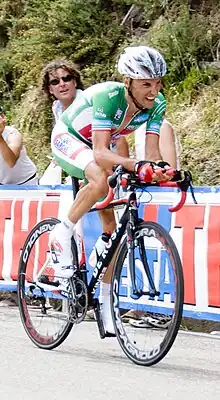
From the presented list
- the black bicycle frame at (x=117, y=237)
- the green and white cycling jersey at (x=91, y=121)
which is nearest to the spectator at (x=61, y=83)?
the green and white cycling jersey at (x=91, y=121)

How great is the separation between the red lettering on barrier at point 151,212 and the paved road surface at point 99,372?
0.98m

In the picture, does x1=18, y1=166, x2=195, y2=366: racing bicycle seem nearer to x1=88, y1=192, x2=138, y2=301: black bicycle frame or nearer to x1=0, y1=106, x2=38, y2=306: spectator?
x1=88, y1=192, x2=138, y2=301: black bicycle frame

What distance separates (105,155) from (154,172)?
483 mm

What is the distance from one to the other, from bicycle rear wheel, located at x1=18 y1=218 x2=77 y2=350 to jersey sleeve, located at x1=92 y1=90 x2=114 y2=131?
1.02m

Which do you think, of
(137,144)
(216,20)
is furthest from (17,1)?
(137,144)

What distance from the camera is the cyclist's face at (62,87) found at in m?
9.25

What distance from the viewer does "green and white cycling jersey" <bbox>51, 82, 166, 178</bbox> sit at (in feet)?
22.1

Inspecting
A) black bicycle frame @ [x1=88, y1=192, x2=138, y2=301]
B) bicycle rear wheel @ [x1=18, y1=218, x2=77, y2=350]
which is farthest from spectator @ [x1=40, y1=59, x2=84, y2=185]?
black bicycle frame @ [x1=88, y1=192, x2=138, y2=301]

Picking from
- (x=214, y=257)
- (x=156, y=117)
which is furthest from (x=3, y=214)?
(x=156, y=117)

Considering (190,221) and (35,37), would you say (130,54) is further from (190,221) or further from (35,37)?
(35,37)

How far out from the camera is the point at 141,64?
6.64 m

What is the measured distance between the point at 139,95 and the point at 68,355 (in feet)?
6.01

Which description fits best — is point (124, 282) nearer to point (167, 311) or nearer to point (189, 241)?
point (167, 311)

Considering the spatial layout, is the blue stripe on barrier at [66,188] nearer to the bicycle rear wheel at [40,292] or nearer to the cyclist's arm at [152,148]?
the cyclist's arm at [152,148]
